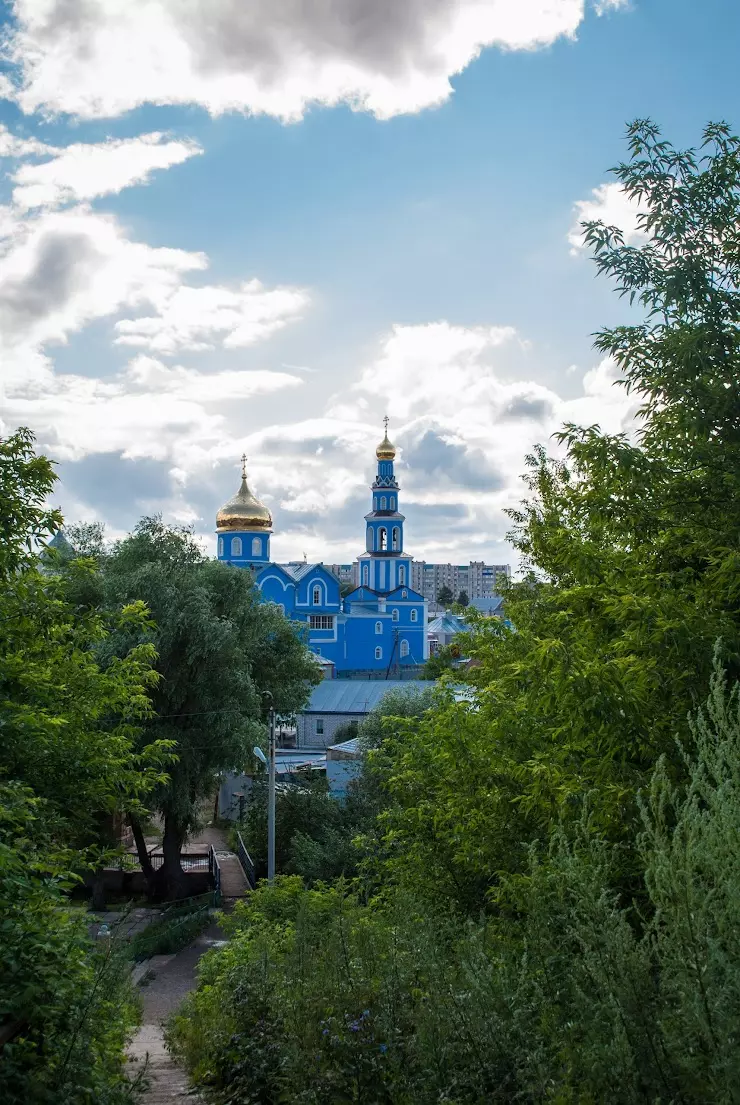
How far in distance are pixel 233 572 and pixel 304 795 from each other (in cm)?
565

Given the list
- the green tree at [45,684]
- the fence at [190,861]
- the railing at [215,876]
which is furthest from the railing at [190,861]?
the green tree at [45,684]

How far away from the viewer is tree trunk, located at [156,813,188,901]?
21.6 m

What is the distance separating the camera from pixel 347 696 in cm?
4134

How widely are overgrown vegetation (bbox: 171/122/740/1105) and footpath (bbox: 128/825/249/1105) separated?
0.23 m

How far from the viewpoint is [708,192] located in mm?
6676

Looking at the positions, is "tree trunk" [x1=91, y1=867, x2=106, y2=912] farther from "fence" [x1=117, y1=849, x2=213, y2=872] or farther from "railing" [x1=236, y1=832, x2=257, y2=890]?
"railing" [x1=236, y1=832, x2=257, y2=890]

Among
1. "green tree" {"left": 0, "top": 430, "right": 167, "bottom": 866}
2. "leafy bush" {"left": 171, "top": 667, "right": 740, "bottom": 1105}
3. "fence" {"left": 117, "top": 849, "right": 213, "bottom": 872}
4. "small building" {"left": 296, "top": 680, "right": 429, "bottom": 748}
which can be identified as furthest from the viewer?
"small building" {"left": 296, "top": 680, "right": 429, "bottom": 748}

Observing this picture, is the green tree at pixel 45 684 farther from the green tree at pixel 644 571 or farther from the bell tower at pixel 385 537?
the bell tower at pixel 385 537

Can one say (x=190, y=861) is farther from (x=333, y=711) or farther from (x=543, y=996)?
(x=543, y=996)

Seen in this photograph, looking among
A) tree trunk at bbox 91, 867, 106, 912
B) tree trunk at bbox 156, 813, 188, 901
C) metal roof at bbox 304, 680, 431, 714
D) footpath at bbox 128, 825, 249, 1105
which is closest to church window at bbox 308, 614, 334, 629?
metal roof at bbox 304, 680, 431, 714

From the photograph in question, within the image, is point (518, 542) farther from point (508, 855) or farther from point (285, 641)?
point (285, 641)

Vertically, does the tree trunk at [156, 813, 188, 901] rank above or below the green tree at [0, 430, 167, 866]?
below

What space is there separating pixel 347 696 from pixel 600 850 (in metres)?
37.2

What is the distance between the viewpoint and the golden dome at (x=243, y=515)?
53.1 meters
